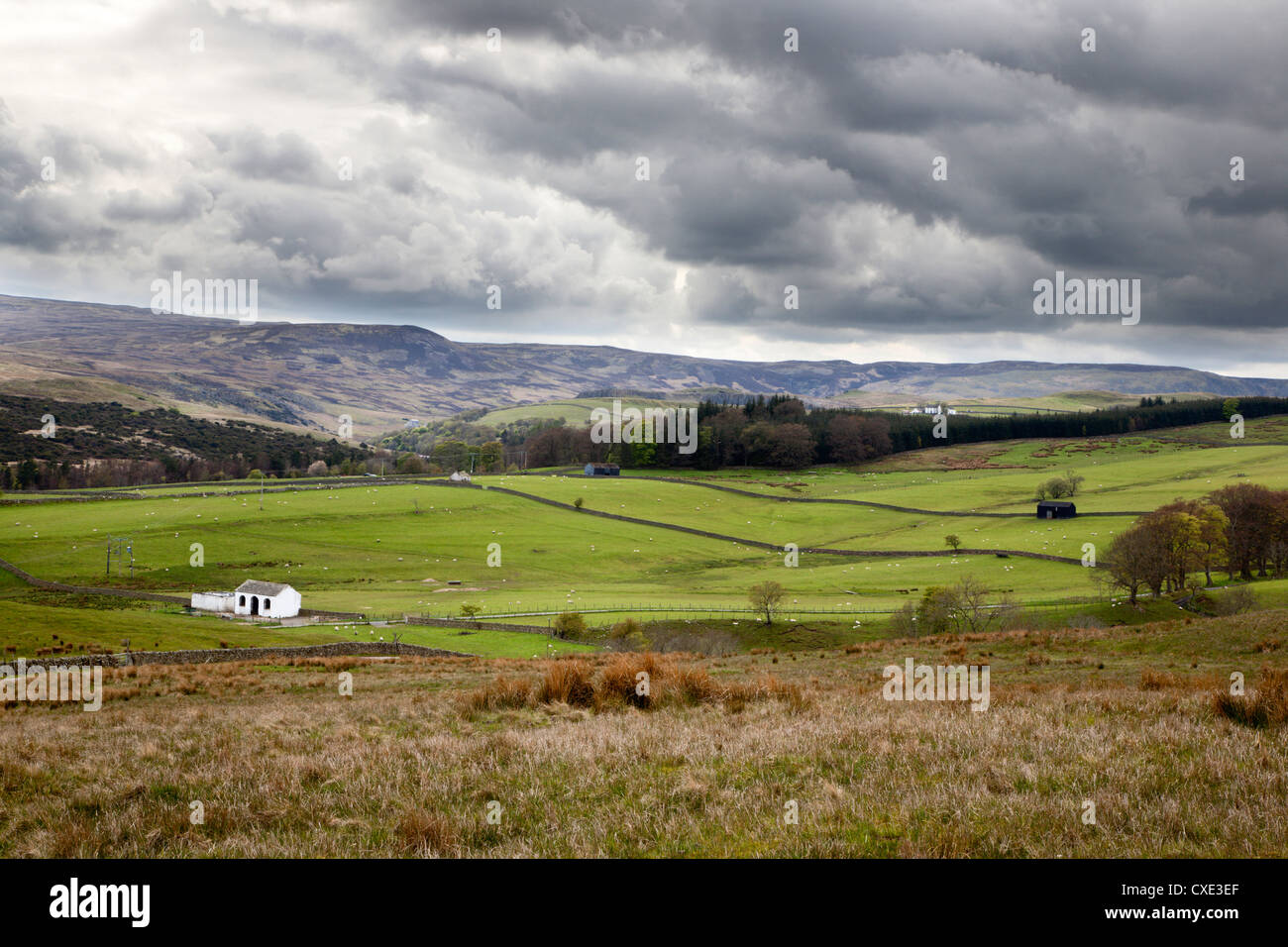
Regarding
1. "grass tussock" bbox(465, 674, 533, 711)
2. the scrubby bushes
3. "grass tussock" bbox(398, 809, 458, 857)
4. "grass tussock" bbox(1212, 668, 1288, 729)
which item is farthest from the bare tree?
"grass tussock" bbox(398, 809, 458, 857)

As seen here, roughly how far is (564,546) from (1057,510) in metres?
68.5

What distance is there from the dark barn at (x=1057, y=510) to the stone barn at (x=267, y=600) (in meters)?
95.6

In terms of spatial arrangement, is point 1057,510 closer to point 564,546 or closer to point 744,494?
point 744,494

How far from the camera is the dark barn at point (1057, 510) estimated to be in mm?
104438

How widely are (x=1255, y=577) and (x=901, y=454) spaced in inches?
4748

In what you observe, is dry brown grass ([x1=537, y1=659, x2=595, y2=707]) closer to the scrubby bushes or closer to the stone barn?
the scrubby bushes

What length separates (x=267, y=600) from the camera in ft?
211

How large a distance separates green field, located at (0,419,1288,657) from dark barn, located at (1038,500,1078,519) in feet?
6.18

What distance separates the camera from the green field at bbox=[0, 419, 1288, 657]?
203ft
